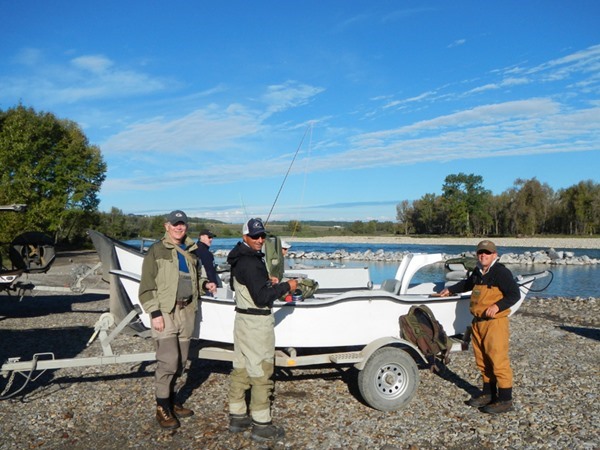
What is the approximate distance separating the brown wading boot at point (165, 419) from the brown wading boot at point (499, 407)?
3144 millimetres

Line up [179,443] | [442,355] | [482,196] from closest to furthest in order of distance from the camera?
[179,443], [442,355], [482,196]

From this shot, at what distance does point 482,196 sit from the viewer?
9131 centimetres

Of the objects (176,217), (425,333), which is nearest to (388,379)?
(425,333)

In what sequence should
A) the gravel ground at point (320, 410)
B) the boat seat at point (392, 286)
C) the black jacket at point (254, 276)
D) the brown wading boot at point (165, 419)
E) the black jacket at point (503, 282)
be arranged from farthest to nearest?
the boat seat at point (392, 286)
the black jacket at point (503, 282)
the brown wading boot at point (165, 419)
the gravel ground at point (320, 410)
the black jacket at point (254, 276)

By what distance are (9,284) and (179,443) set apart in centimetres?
591

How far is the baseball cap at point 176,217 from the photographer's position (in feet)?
15.9

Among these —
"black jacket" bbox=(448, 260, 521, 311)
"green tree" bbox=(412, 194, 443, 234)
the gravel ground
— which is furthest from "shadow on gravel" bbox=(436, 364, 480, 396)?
"green tree" bbox=(412, 194, 443, 234)

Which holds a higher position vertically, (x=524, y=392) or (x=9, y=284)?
(x=9, y=284)

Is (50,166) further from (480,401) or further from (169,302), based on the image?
(480,401)

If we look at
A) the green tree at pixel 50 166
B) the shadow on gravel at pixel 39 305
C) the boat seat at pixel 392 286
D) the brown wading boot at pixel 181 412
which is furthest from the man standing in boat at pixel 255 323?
the green tree at pixel 50 166

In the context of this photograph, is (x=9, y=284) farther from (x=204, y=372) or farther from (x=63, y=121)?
(x=63, y=121)

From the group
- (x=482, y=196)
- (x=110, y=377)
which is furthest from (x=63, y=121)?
(x=482, y=196)

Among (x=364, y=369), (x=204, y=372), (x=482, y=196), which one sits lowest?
(x=204, y=372)

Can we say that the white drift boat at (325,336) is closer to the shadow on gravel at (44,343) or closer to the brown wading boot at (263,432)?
the brown wading boot at (263,432)
